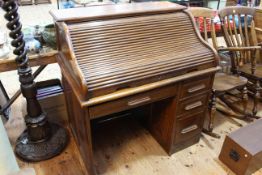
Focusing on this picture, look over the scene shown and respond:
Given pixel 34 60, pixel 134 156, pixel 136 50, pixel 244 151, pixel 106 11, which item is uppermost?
pixel 106 11

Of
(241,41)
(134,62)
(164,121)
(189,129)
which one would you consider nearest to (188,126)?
(189,129)

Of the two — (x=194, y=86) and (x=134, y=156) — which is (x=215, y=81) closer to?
(x=194, y=86)

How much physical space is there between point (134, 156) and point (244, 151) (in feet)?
2.59

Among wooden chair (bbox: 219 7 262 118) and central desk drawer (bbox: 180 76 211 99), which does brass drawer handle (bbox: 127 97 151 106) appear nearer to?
central desk drawer (bbox: 180 76 211 99)

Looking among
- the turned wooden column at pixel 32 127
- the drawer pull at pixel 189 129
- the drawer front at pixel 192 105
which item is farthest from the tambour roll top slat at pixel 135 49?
the drawer pull at pixel 189 129

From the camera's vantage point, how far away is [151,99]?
1362 mm

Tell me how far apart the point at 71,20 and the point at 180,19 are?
726 millimetres

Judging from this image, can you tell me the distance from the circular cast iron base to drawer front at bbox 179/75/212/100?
102cm

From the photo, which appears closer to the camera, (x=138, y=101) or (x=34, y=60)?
(x=138, y=101)

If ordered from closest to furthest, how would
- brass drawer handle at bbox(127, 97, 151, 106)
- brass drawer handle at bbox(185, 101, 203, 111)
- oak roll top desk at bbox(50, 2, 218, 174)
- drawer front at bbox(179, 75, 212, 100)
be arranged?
oak roll top desk at bbox(50, 2, 218, 174) < brass drawer handle at bbox(127, 97, 151, 106) < drawer front at bbox(179, 75, 212, 100) < brass drawer handle at bbox(185, 101, 203, 111)

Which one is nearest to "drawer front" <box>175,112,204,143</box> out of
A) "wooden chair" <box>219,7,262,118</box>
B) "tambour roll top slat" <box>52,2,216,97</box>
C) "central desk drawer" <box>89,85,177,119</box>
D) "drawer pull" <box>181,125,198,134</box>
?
"drawer pull" <box>181,125,198,134</box>

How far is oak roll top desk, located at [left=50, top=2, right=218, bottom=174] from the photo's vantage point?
1186 millimetres

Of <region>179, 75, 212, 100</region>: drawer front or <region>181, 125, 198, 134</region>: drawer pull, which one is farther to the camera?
<region>181, 125, 198, 134</region>: drawer pull

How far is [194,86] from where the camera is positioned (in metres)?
1.50
